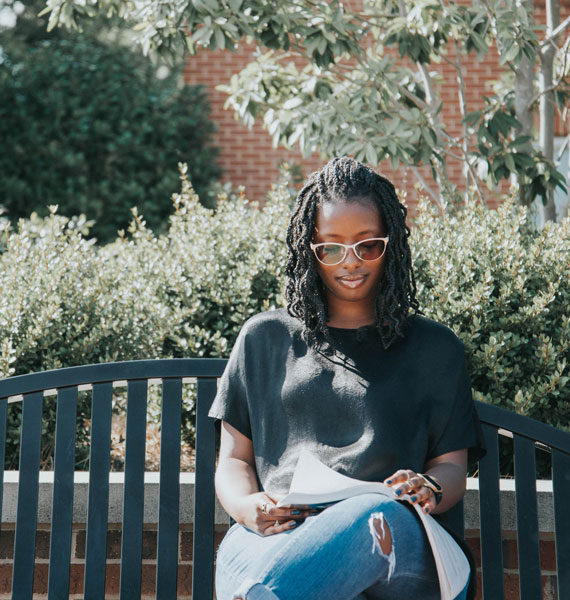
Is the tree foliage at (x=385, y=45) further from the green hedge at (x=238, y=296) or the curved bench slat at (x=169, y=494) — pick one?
the curved bench slat at (x=169, y=494)

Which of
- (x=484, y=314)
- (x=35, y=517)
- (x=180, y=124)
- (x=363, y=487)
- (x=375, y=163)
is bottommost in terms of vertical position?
(x=35, y=517)

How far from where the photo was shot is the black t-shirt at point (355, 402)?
2021 mm

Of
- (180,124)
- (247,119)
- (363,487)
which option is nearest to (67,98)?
(180,124)

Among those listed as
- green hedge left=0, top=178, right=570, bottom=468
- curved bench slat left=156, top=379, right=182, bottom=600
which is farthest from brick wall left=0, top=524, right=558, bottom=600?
green hedge left=0, top=178, right=570, bottom=468

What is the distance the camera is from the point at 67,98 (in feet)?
31.4

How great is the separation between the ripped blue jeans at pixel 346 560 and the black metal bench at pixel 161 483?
54 centimetres

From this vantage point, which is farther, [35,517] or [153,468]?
[153,468]

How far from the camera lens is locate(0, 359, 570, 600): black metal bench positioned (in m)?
2.31

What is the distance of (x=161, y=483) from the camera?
2400 mm

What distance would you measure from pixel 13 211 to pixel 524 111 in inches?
263

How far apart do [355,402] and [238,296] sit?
1.37 meters

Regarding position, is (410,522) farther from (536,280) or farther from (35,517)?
(536,280)

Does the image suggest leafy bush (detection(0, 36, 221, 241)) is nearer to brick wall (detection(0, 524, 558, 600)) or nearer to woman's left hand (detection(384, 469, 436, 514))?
brick wall (detection(0, 524, 558, 600))

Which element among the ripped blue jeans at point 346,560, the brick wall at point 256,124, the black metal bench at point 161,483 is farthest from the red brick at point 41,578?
the brick wall at point 256,124
